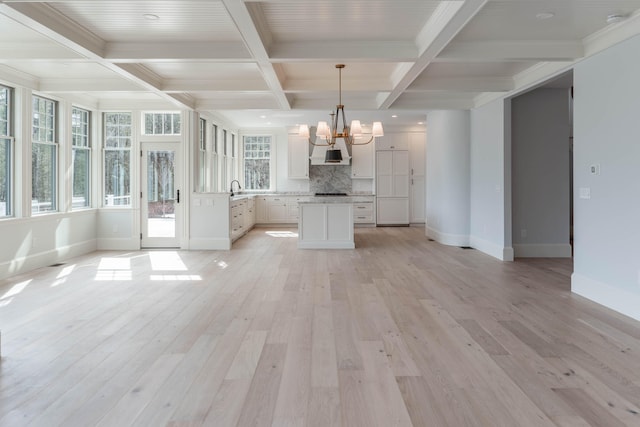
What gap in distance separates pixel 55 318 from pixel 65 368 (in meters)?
1.18

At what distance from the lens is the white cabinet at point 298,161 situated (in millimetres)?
10844

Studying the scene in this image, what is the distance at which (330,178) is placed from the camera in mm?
11203

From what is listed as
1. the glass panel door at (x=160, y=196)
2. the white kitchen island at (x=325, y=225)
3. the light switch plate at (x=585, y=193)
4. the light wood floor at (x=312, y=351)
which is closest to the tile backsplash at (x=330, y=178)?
the white kitchen island at (x=325, y=225)

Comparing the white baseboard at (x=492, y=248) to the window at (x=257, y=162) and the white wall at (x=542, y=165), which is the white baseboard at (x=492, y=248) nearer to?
the white wall at (x=542, y=165)

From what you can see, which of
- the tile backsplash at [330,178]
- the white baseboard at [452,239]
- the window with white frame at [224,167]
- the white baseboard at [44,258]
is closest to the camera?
the white baseboard at [44,258]

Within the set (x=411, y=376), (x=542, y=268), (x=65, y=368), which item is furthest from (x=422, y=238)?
(x=65, y=368)

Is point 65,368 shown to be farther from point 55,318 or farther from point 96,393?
point 55,318

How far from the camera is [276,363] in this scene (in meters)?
2.57

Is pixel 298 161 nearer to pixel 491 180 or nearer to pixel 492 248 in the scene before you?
pixel 491 180

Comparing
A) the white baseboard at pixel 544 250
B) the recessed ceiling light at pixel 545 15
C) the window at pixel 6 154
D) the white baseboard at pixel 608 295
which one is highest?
the recessed ceiling light at pixel 545 15

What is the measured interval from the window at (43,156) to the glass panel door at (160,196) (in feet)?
4.62

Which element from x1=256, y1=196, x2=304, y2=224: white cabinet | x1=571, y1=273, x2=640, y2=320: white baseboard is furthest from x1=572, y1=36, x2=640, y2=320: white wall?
x1=256, y1=196, x2=304, y2=224: white cabinet

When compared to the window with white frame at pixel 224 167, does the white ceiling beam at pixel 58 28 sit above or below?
above

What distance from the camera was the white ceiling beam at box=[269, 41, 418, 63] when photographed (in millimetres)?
4312
